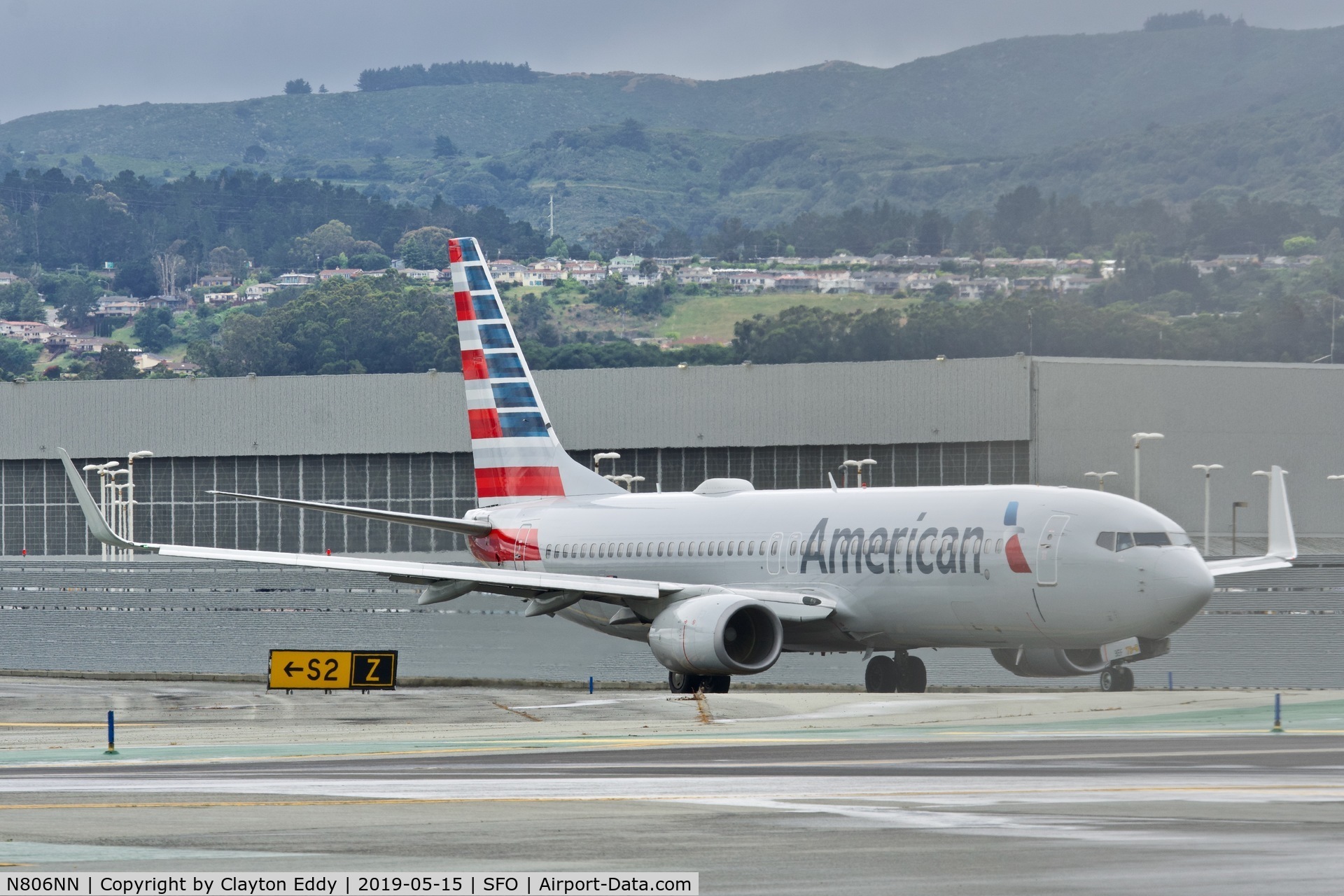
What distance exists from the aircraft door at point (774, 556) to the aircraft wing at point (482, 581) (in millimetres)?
785

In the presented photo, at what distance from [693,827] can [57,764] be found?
10.9 metres

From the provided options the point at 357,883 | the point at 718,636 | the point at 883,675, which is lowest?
the point at 883,675

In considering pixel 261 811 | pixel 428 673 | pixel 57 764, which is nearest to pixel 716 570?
pixel 428 673

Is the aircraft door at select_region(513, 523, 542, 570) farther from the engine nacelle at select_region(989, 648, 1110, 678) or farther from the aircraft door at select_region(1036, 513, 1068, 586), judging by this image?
the aircraft door at select_region(1036, 513, 1068, 586)

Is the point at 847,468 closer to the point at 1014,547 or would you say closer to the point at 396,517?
the point at 396,517

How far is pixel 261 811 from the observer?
567 inches

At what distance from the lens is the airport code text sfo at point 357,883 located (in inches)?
397

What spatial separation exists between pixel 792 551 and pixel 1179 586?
25.0 feet

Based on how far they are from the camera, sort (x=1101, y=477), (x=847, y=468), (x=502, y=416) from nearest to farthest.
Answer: (x=502, y=416)
(x=1101, y=477)
(x=847, y=468)

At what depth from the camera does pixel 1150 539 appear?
2873 centimetres

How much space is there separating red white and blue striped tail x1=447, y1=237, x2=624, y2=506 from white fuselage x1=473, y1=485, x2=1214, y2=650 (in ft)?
9.07

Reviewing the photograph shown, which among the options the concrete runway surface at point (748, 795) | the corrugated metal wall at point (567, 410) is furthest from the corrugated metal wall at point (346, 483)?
the concrete runway surface at point (748, 795)

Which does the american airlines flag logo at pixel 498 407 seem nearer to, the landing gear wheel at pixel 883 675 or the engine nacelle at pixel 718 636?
the engine nacelle at pixel 718 636

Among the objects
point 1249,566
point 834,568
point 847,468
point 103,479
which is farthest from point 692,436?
point 834,568
